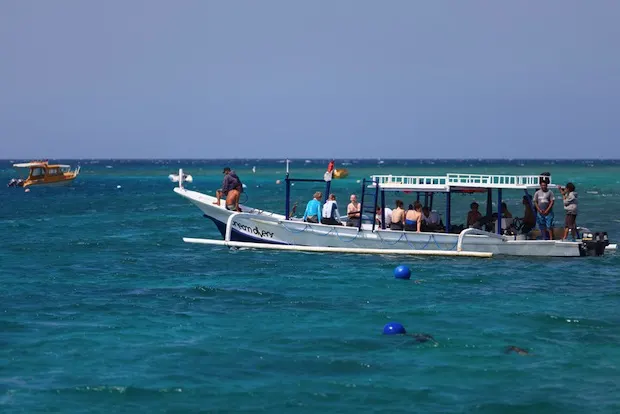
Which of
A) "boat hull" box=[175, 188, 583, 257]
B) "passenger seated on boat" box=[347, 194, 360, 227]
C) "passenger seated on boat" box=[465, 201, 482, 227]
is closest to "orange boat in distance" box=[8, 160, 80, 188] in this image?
"boat hull" box=[175, 188, 583, 257]

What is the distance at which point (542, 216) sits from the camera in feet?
94.0

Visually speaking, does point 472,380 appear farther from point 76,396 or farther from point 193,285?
point 193,285

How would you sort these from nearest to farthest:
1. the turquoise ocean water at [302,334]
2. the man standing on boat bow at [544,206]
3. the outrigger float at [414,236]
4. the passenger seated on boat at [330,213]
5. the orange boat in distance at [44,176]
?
1. the turquoise ocean water at [302,334]
2. the man standing on boat bow at [544,206]
3. the outrigger float at [414,236]
4. the passenger seated on boat at [330,213]
5. the orange boat in distance at [44,176]

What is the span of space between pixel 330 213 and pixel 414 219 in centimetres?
263

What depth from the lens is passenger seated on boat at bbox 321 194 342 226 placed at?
30.1 metres

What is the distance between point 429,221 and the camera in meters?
29.8

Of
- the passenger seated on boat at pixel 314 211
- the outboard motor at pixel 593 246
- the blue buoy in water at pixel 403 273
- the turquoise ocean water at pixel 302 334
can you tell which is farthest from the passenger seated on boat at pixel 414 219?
the outboard motor at pixel 593 246

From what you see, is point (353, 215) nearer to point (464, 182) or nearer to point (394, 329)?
point (464, 182)

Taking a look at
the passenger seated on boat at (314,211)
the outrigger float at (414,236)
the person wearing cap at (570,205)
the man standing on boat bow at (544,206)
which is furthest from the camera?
the passenger seated on boat at (314,211)

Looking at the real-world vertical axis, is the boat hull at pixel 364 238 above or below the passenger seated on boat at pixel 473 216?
below

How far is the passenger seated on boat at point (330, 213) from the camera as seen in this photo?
98.6ft

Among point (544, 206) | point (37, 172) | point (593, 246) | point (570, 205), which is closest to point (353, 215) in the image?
point (544, 206)

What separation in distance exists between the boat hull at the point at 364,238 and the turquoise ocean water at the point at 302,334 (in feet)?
1.74

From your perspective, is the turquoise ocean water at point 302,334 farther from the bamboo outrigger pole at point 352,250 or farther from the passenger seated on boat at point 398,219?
the passenger seated on boat at point 398,219
